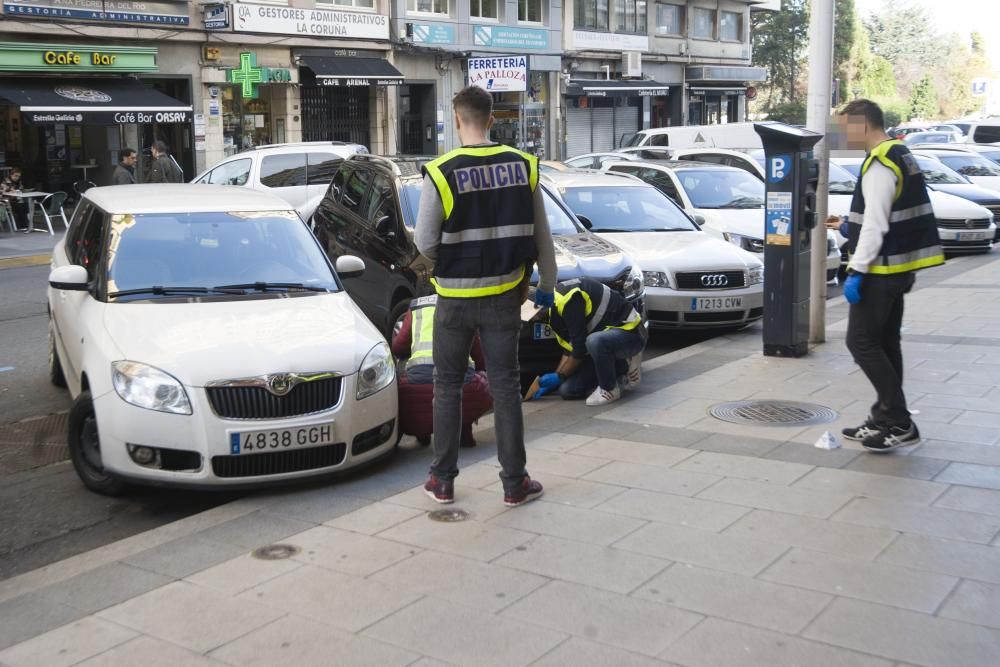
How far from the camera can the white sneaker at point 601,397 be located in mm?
7812

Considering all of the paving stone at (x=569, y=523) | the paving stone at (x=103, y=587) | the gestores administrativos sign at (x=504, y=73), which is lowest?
the paving stone at (x=103, y=587)

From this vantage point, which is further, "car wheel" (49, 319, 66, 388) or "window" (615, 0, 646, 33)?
"window" (615, 0, 646, 33)

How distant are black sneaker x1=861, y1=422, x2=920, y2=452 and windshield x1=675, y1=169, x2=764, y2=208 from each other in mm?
7646

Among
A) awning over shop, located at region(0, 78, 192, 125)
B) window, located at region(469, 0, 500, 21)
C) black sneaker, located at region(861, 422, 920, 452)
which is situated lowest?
black sneaker, located at region(861, 422, 920, 452)

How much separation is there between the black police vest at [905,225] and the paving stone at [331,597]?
333cm

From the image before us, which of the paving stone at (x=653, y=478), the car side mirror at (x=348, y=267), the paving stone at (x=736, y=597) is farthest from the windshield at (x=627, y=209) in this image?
the paving stone at (x=736, y=597)

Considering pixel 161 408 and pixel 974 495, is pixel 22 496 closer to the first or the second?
pixel 161 408

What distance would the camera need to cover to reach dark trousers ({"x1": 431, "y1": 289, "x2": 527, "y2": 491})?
5270 mm

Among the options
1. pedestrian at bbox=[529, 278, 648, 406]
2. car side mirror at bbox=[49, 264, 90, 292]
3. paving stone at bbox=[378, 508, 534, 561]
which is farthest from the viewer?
pedestrian at bbox=[529, 278, 648, 406]

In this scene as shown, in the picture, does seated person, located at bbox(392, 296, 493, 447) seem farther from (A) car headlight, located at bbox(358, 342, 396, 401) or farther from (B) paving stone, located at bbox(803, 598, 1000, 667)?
(B) paving stone, located at bbox(803, 598, 1000, 667)

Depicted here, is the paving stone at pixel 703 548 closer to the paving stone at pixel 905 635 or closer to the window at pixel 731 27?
the paving stone at pixel 905 635

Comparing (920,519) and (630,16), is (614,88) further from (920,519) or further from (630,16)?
(920,519)

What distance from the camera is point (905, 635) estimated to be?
12.8ft

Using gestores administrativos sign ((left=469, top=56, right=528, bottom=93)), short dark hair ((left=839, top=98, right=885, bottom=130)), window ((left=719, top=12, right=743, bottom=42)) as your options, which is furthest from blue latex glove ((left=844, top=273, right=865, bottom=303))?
window ((left=719, top=12, right=743, bottom=42))
